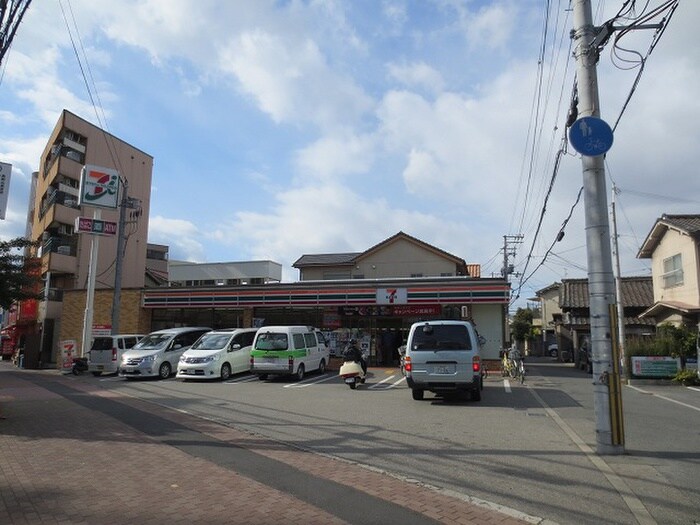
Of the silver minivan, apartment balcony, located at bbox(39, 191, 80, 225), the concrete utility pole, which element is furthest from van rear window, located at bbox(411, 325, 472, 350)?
apartment balcony, located at bbox(39, 191, 80, 225)

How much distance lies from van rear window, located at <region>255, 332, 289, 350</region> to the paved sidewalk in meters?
9.10

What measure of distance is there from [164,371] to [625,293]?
97.5 feet

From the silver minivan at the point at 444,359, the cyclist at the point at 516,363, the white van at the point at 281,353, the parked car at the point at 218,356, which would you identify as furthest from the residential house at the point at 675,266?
the parked car at the point at 218,356

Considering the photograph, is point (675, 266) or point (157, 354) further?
point (675, 266)

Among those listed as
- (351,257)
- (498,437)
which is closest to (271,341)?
(498,437)

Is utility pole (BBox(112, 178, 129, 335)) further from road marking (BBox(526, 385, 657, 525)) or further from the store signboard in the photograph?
the store signboard

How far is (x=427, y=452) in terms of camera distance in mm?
7875

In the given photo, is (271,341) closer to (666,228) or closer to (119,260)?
(119,260)

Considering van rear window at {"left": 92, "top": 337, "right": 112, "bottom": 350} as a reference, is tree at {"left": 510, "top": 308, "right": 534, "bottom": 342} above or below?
above

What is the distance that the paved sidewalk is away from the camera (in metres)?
5.12

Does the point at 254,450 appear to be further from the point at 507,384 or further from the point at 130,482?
the point at 507,384

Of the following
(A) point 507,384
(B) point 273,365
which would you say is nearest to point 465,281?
(A) point 507,384

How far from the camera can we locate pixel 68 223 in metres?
36.0

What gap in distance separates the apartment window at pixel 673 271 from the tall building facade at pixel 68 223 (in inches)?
1160
